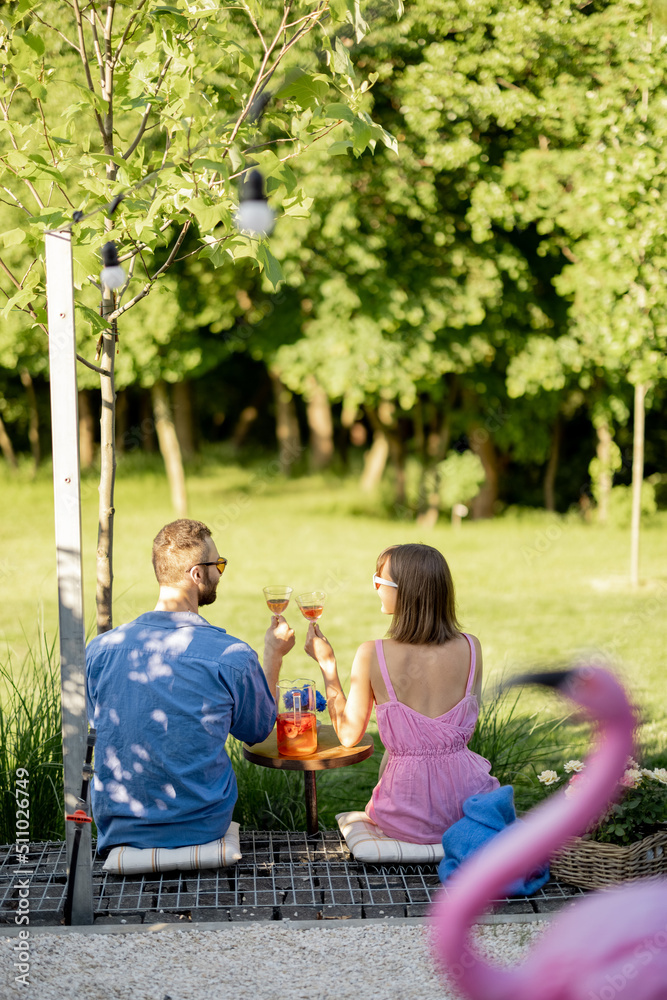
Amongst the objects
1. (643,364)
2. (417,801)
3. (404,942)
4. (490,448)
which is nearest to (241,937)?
(404,942)

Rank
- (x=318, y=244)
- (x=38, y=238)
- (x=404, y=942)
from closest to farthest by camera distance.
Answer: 1. (x=404, y=942)
2. (x=38, y=238)
3. (x=318, y=244)

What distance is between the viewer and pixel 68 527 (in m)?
3.18

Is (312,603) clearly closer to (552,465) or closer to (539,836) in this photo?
(539,836)

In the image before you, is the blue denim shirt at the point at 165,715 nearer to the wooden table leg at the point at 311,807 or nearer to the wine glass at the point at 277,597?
the wine glass at the point at 277,597

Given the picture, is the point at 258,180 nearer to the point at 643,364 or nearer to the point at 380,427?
the point at 643,364

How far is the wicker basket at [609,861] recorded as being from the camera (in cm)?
355

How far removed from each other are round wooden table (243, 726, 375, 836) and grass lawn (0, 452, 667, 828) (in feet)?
5.50

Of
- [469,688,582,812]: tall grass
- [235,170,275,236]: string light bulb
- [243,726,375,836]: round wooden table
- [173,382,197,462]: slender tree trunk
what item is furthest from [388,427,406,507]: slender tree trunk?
[235,170,275,236]: string light bulb

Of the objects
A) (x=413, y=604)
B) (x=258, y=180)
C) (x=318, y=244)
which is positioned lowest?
(x=413, y=604)

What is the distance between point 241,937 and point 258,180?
249 centimetres

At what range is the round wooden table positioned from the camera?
3686 millimetres

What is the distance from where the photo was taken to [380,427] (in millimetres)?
16344

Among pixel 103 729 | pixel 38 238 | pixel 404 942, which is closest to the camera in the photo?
pixel 404 942

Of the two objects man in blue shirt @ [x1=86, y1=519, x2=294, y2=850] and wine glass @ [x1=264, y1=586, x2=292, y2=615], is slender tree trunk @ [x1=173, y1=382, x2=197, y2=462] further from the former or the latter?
man in blue shirt @ [x1=86, y1=519, x2=294, y2=850]
